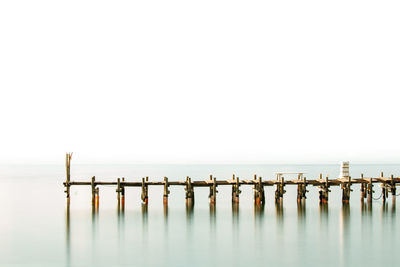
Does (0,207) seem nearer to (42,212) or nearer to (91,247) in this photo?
(42,212)

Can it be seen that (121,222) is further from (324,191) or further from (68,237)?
(324,191)

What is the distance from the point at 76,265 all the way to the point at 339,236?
42.3 ft

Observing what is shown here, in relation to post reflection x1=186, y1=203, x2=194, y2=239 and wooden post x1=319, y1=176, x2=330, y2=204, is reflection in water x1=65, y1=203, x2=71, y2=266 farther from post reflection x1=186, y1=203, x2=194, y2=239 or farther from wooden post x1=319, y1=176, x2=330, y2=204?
wooden post x1=319, y1=176, x2=330, y2=204

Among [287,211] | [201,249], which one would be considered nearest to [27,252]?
[201,249]

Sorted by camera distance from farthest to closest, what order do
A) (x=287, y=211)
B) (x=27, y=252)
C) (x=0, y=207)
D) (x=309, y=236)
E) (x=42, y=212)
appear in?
(x=0, y=207) < (x=42, y=212) < (x=287, y=211) < (x=309, y=236) < (x=27, y=252)

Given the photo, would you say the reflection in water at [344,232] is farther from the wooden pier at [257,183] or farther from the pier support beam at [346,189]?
the wooden pier at [257,183]

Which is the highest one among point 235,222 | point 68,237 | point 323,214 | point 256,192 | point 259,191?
point 259,191

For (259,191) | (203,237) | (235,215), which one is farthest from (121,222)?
(259,191)

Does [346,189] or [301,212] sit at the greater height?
[346,189]

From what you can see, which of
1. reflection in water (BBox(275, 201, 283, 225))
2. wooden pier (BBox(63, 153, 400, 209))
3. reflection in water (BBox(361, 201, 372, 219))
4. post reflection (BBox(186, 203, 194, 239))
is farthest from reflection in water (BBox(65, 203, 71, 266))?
reflection in water (BBox(361, 201, 372, 219))

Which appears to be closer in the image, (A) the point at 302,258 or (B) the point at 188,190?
(A) the point at 302,258

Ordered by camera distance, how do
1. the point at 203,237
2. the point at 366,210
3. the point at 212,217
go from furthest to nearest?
the point at 366,210, the point at 212,217, the point at 203,237

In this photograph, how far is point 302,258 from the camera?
77.5 ft

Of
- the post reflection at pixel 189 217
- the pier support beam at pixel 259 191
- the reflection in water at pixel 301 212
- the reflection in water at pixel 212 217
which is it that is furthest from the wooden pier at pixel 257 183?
the reflection in water at pixel 301 212
